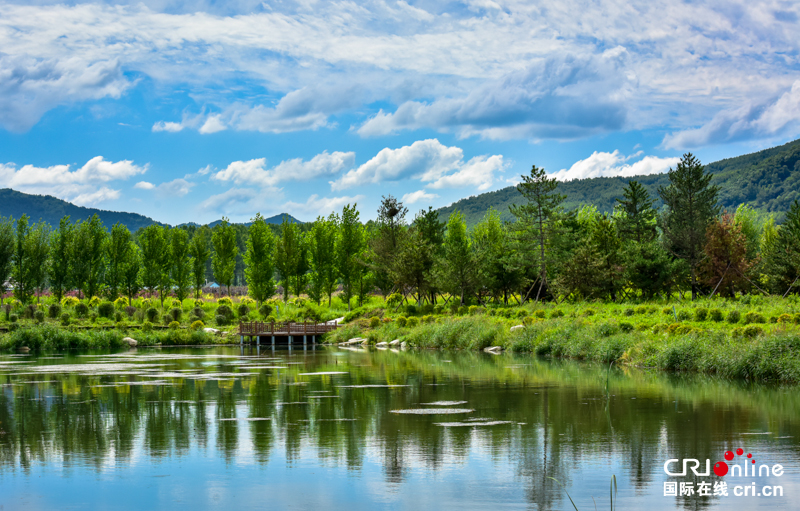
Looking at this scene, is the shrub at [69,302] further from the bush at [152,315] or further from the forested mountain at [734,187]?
the forested mountain at [734,187]

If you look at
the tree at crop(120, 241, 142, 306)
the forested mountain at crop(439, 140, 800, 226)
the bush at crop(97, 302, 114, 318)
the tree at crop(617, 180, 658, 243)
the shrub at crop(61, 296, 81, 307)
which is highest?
the forested mountain at crop(439, 140, 800, 226)

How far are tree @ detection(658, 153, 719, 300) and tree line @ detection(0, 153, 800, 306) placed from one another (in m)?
0.09

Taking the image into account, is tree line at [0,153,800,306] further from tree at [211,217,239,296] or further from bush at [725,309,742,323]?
bush at [725,309,742,323]

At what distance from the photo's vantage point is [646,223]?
5506 centimetres

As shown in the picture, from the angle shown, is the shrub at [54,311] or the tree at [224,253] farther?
the tree at [224,253]

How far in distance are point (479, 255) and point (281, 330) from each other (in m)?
15.2

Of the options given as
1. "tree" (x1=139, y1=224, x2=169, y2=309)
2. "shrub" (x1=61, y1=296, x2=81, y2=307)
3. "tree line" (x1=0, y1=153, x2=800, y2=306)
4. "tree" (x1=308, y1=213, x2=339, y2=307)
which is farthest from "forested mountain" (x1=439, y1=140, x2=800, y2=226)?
"shrub" (x1=61, y1=296, x2=81, y2=307)

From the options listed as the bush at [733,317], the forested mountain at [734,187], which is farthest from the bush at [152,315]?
the forested mountain at [734,187]

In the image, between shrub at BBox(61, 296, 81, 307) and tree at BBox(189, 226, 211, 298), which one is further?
tree at BBox(189, 226, 211, 298)

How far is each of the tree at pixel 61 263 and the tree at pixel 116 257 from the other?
3242 millimetres

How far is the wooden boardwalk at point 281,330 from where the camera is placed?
4778 cm

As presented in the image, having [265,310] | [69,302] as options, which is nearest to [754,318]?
[265,310]

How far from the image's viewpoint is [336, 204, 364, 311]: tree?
204 ft

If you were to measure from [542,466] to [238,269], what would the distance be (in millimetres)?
142424
